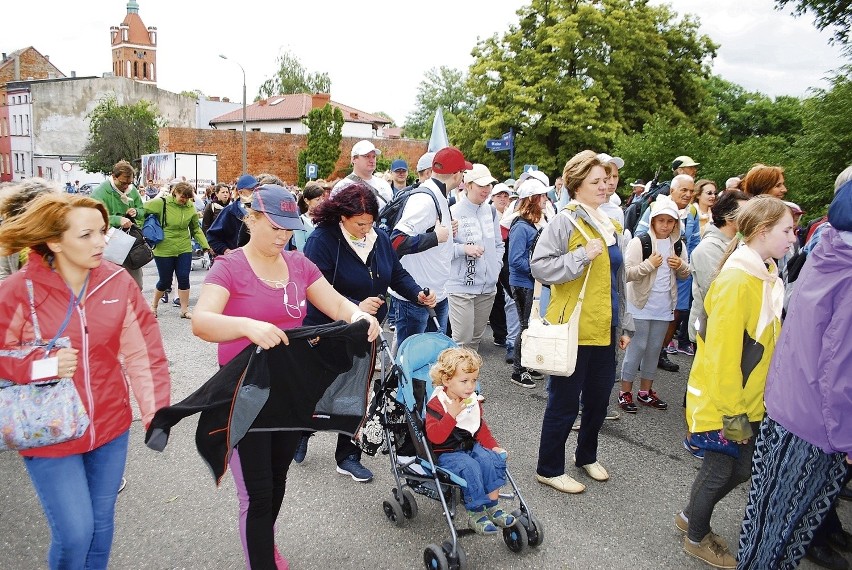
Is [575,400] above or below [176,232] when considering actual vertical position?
below

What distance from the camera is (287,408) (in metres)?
2.79

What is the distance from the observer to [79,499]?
242cm

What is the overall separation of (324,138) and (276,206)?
146ft

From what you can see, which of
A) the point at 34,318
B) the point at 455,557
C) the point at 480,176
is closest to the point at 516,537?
the point at 455,557

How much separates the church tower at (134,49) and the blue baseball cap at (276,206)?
407 ft

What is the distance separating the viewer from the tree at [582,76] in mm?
29062

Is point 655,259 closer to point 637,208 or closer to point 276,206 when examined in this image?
point 637,208

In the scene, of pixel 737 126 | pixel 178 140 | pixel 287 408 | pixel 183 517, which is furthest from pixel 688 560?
pixel 178 140

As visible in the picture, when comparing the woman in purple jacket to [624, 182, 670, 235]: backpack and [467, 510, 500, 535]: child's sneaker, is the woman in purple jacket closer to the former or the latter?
[467, 510, 500, 535]: child's sneaker

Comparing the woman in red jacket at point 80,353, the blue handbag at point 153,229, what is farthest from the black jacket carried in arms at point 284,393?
the blue handbag at point 153,229

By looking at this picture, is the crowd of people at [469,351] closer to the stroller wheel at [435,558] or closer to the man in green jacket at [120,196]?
the stroller wheel at [435,558]

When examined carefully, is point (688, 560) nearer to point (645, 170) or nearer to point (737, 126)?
point (645, 170)

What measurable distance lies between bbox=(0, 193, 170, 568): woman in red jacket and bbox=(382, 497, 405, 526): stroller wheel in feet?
5.12

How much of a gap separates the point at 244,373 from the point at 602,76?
30761 mm
